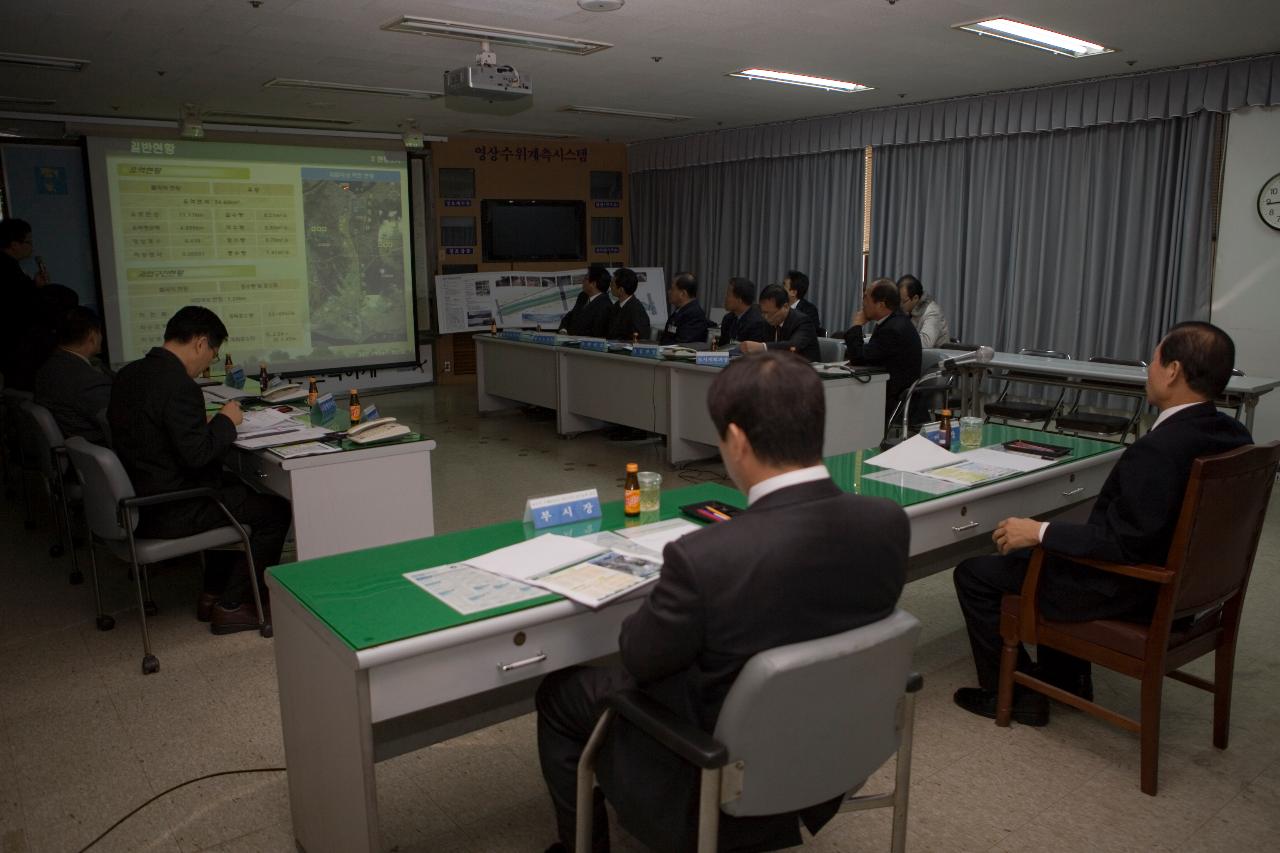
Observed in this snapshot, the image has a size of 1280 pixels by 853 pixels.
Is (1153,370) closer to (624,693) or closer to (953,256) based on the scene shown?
(624,693)

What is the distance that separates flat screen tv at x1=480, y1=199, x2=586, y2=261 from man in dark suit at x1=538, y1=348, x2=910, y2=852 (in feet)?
29.0

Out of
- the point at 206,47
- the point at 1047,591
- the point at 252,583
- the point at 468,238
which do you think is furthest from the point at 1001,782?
the point at 468,238

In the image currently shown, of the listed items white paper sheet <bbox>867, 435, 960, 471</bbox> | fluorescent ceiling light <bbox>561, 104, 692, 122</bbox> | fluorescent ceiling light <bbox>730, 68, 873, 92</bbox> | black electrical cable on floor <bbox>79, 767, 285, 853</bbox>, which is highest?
fluorescent ceiling light <bbox>561, 104, 692, 122</bbox>

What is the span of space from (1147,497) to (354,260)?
7.87 metres

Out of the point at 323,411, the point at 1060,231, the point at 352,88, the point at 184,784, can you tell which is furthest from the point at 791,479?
the point at 1060,231

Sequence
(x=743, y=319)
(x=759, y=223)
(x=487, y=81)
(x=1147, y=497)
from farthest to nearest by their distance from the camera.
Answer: (x=759, y=223) < (x=743, y=319) < (x=487, y=81) < (x=1147, y=497)

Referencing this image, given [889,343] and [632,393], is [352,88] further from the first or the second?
[889,343]

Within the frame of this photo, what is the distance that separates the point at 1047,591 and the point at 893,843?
3.12 ft

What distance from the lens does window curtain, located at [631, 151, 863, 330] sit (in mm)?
8773

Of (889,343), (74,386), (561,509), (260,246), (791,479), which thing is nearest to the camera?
(791,479)

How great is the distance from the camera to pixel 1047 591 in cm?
248

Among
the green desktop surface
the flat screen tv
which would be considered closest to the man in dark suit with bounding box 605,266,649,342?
the flat screen tv

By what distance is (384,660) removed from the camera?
1.61m

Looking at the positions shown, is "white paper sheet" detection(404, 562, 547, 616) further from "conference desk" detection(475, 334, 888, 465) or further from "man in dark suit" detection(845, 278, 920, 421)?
"man in dark suit" detection(845, 278, 920, 421)
